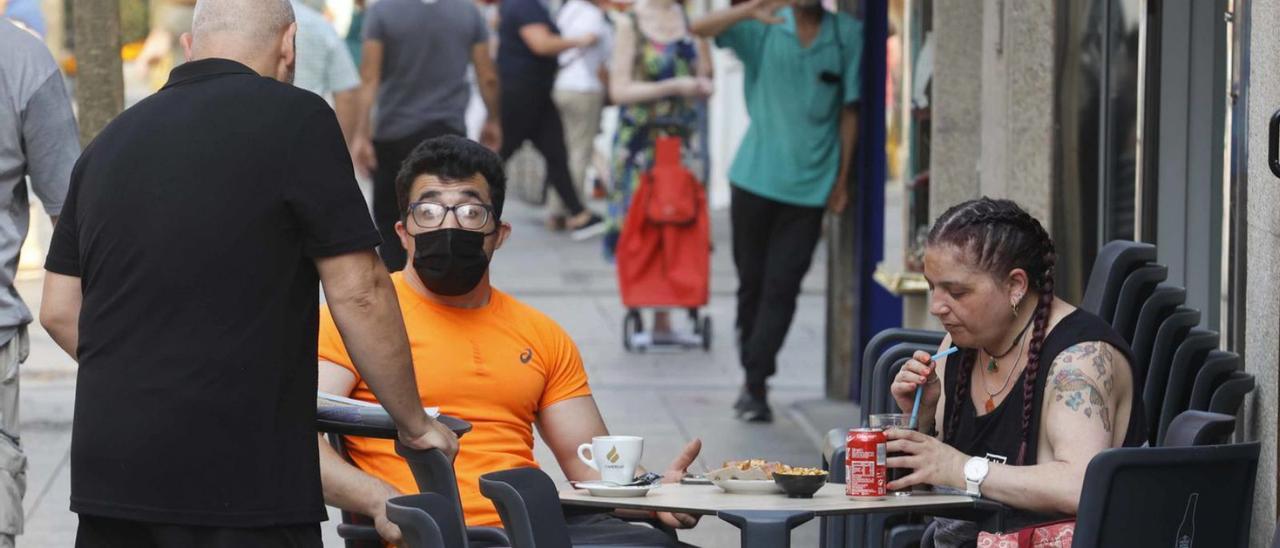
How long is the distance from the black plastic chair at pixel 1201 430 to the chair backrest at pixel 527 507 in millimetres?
1113

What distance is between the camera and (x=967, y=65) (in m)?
7.75

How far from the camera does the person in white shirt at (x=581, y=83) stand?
16078 millimetres

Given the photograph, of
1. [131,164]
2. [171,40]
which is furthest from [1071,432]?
[171,40]

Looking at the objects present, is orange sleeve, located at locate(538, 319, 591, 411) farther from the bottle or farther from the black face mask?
the bottle

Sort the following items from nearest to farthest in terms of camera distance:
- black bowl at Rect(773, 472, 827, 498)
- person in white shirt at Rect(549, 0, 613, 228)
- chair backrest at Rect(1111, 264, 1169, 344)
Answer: black bowl at Rect(773, 472, 827, 498) < chair backrest at Rect(1111, 264, 1169, 344) < person in white shirt at Rect(549, 0, 613, 228)

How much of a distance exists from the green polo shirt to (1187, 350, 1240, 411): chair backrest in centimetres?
469

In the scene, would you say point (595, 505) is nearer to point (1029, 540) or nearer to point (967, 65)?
point (1029, 540)

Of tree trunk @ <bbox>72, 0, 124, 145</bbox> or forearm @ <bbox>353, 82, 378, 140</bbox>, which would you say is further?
forearm @ <bbox>353, 82, 378, 140</bbox>

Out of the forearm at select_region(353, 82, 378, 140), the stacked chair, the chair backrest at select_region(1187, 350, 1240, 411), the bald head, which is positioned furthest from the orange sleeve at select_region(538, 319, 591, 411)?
the forearm at select_region(353, 82, 378, 140)

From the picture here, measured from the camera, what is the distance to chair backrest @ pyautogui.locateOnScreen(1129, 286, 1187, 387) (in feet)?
15.3

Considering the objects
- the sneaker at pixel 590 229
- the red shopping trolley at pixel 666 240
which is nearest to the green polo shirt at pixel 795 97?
the red shopping trolley at pixel 666 240

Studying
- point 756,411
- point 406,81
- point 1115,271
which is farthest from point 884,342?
point 406,81

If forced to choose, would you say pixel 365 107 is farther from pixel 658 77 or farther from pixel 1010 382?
pixel 1010 382

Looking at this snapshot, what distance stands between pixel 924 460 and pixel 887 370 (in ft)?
3.45
